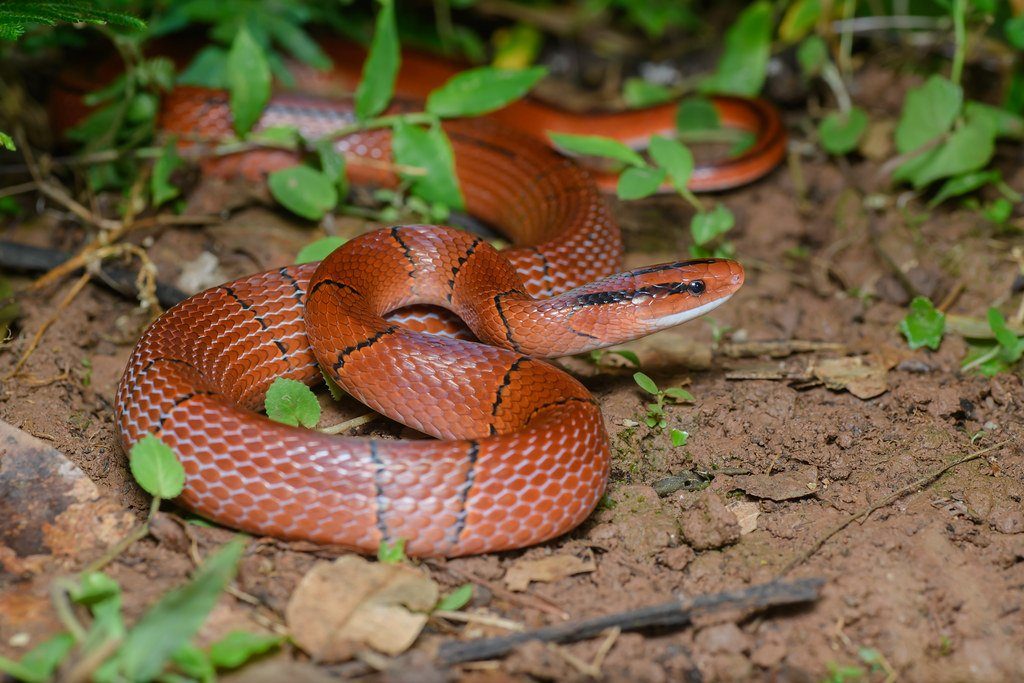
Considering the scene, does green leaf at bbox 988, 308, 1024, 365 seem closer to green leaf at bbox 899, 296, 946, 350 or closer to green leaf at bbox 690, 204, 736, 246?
green leaf at bbox 899, 296, 946, 350

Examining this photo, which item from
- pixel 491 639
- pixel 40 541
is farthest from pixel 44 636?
pixel 491 639

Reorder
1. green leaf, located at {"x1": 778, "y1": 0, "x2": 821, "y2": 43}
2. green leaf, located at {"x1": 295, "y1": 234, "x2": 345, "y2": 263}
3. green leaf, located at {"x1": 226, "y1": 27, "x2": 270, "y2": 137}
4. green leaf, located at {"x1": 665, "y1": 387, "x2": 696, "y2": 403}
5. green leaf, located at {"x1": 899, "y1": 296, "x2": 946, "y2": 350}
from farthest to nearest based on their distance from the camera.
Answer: green leaf, located at {"x1": 778, "y1": 0, "x2": 821, "y2": 43} < green leaf, located at {"x1": 226, "y1": 27, "x2": 270, "y2": 137} < green leaf, located at {"x1": 899, "y1": 296, "x2": 946, "y2": 350} < green leaf, located at {"x1": 295, "y1": 234, "x2": 345, "y2": 263} < green leaf, located at {"x1": 665, "y1": 387, "x2": 696, "y2": 403}

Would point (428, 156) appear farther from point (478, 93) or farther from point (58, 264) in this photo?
point (58, 264)

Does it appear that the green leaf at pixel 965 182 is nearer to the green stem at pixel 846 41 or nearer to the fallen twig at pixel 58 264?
the green stem at pixel 846 41

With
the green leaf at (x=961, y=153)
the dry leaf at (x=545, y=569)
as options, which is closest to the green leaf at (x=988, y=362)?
the green leaf at (x=961, y=153)

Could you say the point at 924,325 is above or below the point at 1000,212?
below

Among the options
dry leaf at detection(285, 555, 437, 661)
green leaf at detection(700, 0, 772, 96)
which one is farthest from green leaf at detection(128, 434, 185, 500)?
green leaf at detection(700, 0, 772, 96)

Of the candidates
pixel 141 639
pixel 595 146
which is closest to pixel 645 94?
pixel 595 146
